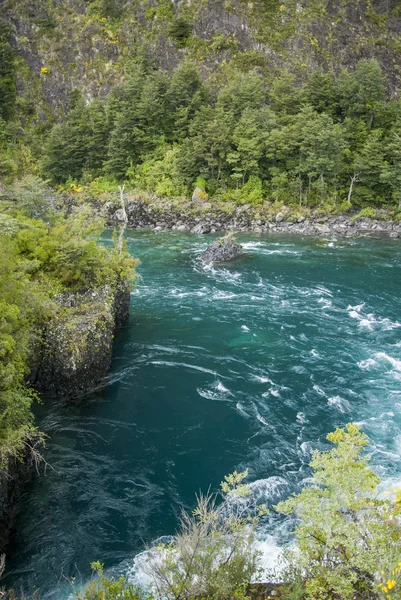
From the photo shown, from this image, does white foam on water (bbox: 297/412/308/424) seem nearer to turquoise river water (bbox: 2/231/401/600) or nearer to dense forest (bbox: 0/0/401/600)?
turquoise river water (bbox: 2/231/401/600)

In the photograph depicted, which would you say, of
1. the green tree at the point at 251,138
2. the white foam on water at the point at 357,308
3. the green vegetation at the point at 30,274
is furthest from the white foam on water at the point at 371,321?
the green tree at the point at 251,138

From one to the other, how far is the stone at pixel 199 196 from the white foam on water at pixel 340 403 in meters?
42.8

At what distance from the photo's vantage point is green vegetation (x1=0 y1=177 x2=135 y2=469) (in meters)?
14.5

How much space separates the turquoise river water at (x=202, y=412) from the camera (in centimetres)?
1418

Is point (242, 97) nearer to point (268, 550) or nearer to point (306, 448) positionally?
point (306, 448)

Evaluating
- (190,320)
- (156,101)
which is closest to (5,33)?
(156,101)

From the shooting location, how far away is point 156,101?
66.0 meters

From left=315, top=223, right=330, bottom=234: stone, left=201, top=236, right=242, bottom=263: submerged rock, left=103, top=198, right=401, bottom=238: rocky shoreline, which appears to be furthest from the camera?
left=103, top=198, right=401, bottom=238: rocky shoreline

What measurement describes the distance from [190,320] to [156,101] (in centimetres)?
4815

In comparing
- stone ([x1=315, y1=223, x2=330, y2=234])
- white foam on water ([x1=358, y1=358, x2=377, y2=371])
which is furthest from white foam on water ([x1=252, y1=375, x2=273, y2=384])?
stone ([x1=315, y1=223, x2=330, y2=234])

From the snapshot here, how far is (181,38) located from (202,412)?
7862cm

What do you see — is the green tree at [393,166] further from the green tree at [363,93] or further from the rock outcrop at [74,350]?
the rock outcrop at [74,350]

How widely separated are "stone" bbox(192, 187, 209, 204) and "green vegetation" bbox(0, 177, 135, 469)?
1364 inches

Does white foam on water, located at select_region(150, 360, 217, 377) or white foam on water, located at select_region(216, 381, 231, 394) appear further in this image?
white foam on water, located at select_region(150, 360, 217, 377)
